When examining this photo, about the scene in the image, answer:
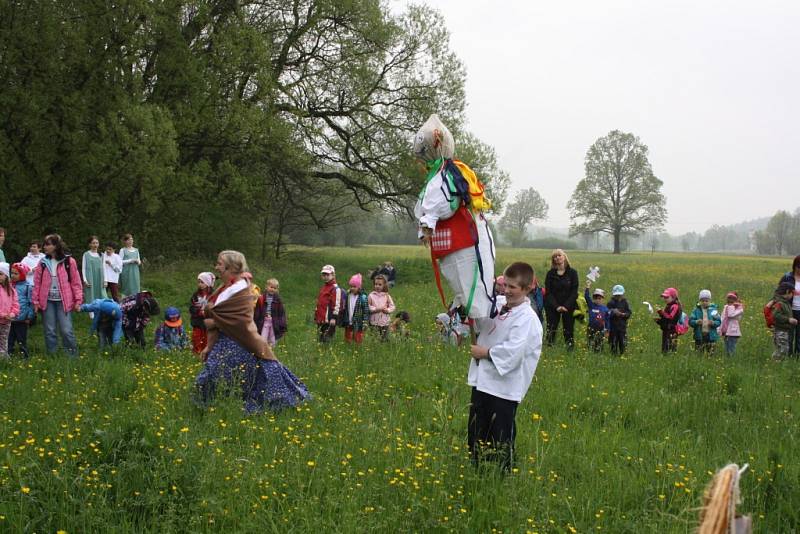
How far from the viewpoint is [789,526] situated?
4.19m

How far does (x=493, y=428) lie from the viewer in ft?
15.4

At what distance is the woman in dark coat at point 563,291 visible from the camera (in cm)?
1062

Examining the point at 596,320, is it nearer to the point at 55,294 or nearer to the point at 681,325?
the point at 681,325

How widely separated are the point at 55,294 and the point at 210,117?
1090 centimetres

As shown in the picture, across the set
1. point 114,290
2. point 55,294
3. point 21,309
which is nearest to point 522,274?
point 55,294

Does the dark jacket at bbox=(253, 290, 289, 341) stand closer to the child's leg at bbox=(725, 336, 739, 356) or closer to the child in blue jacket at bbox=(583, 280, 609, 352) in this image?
the child in blue jacket at bbox=(583, 280, 609, 352)

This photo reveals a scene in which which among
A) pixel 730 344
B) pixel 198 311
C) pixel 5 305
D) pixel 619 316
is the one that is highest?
pixel 5 305

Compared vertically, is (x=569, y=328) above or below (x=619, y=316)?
below

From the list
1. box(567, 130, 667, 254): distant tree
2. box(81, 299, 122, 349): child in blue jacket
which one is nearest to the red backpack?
box(81, 299, 122, 349): child in blue jacket

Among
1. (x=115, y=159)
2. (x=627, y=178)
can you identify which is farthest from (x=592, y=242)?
(x=115, y=159)

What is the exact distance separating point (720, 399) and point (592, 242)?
161287 mm

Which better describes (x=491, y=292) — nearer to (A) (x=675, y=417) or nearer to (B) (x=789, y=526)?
(B) (x=789, y=526)

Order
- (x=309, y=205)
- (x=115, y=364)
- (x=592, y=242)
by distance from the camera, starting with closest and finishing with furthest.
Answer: (x=115, y=364) → (x=309, y=205) → (x=592, y=242)

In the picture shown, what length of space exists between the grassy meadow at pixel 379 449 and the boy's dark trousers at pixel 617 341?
172 cm
